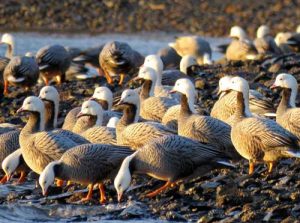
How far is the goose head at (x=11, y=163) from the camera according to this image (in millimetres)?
13883

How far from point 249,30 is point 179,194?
2342cm

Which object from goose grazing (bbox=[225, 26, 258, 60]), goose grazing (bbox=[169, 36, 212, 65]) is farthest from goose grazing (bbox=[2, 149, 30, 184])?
goose grazing (bbox=[169, 36, 212, 65])

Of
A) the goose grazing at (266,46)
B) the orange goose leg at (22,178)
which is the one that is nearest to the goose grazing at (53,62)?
the goose grazing at (266,46)

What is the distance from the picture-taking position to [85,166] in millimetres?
12664

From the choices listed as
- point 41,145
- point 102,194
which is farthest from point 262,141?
point 41,145

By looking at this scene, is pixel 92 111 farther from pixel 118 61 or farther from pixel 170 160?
pixel 118 61

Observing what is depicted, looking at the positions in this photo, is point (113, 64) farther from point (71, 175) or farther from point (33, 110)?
point (71, 175)

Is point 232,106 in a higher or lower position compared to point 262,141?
lower

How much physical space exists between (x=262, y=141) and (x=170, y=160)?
3.66ft

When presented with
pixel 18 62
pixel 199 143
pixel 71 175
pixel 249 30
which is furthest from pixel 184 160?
pixel 249 30

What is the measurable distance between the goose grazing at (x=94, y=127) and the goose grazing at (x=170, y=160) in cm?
150

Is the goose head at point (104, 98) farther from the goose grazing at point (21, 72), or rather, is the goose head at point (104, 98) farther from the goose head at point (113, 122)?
the goose grazing at point (21, 72)

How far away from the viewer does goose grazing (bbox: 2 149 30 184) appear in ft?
45.6

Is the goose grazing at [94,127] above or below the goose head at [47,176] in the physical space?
above
